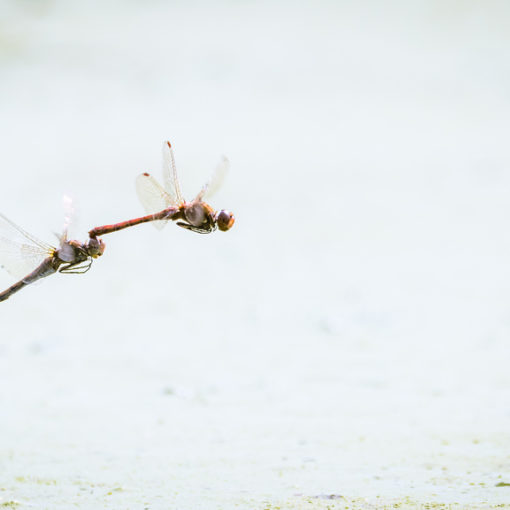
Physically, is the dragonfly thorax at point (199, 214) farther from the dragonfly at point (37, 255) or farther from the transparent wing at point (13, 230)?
the transparent wing at point (13, 230)

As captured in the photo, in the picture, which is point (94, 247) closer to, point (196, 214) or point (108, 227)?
point (108, 227)

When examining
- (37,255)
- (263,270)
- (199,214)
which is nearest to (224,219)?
(199,214)

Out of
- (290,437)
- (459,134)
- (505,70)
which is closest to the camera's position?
(290,437)

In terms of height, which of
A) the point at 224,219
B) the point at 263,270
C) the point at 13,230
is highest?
the point at 263,270

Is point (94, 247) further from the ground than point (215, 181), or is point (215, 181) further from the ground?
point (215, 181)

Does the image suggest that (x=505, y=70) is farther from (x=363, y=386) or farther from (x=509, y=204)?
(x=363, y=386)

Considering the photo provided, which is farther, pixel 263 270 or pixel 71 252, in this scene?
pixel 263 270

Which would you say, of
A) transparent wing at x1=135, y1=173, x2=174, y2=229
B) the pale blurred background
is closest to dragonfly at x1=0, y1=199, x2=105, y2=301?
transparent wing at x1=135, y1=173, x2=174, y2=229

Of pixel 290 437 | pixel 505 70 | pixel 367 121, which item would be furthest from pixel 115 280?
pixel 505 70
